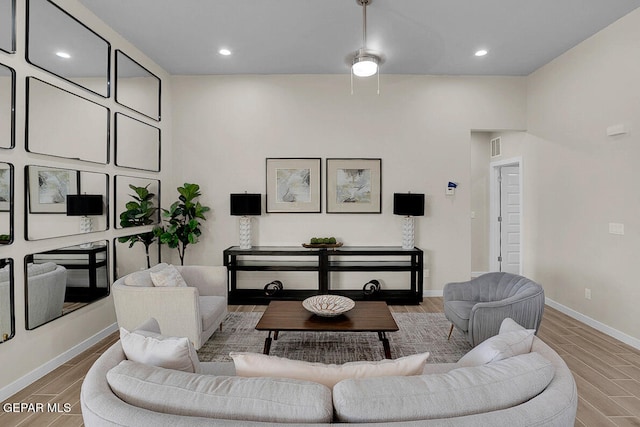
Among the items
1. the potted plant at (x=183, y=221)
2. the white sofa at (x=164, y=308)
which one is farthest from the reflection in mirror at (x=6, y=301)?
the potted plant at (x=183, y=221)

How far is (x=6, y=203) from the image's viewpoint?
2451mm

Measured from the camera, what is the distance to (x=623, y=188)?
3.45m

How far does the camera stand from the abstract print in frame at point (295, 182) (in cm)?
494

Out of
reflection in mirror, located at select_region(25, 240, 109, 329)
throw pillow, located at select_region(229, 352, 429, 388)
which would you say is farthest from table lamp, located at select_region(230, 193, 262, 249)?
throw pillow, located at select_region(229, 352, 429, 388)

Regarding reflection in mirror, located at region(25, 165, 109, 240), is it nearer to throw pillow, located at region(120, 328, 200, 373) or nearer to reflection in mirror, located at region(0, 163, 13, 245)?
reflection in mirror, located at region(0, 163, 13, 245)

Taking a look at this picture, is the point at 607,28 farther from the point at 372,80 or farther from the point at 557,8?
the point at 372,80

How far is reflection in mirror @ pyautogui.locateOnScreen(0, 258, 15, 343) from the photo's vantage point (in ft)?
7.89

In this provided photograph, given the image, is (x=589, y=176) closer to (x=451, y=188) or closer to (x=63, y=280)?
(x=451, y=188)

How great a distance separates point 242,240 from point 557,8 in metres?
4.32

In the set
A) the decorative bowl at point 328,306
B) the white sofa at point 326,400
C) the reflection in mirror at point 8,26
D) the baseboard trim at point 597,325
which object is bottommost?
the baseboard trim at point 597,325

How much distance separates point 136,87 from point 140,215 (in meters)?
1.51

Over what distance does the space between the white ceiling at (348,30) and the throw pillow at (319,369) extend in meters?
3.04

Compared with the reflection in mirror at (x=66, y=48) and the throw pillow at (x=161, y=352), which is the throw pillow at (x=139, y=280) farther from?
the reflection in mirror at (x=66, y=48)

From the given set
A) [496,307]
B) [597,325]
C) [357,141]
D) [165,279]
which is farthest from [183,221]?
[597,325]
